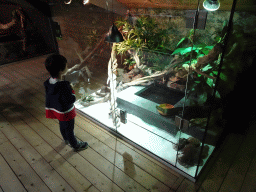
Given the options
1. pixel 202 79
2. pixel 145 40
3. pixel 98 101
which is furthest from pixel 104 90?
pixel 202 79

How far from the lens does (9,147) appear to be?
209cm

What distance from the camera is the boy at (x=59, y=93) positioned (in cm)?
153

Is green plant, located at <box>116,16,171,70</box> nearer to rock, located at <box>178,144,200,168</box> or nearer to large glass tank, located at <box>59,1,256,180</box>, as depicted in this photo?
large glass tank, located at <box>59,1,256,180</box>

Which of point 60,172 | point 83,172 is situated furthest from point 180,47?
point 60,172

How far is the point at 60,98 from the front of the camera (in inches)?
63.4

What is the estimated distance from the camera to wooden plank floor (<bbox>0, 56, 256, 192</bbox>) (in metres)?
1.62

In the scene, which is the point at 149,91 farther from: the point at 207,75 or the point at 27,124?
the point at 27,124

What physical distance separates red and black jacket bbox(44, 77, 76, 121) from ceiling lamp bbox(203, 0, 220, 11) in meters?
1.28

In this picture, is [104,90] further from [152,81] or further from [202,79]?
[202,79]

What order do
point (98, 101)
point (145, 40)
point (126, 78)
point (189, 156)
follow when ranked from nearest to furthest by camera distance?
point (189, 156) < point (145, 40) < point (126, 78) < point (98, 101)

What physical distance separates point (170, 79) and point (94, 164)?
4.24ft

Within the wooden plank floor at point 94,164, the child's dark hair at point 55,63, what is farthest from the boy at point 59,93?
the wooden plank floor at point 94,164

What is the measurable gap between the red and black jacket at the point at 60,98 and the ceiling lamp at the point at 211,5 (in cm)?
128

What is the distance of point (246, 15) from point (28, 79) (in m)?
4.23
